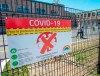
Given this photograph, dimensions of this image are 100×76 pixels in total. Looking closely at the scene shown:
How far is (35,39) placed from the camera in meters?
2.58

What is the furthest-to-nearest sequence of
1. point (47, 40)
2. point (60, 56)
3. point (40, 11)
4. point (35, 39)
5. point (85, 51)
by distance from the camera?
point (85, 51) < point (60, 56) < point (47, 40) < point (40, 11) < point (35, 39)

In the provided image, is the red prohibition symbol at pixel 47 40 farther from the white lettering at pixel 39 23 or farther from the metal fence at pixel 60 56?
the metal fence at pixel 60 56

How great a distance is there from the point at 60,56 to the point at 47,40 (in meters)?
0.78

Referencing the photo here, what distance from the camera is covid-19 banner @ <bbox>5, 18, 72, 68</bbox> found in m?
2.23

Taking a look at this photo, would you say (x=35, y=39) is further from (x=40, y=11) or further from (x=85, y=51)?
(x=85, y=51)

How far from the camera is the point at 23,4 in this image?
7.79 feet

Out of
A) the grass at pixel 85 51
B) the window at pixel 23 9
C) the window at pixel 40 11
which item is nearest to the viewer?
the window at pixel 23 9

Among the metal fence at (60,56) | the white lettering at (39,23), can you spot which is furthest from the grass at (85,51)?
the white lettering at (39,23)

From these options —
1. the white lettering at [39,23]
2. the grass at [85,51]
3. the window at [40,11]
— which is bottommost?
the grass at [85,51]

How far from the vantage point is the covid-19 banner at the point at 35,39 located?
7.33ft

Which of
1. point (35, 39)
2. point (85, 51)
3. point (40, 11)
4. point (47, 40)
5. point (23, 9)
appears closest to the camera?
point (23, 9)

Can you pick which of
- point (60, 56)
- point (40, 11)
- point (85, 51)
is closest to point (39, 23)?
point (40, 11)

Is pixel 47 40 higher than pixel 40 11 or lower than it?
lower

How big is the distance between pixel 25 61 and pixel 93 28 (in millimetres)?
3060
